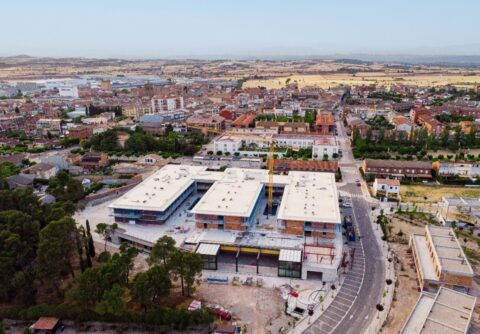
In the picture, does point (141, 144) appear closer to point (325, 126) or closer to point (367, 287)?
point (325, 126)

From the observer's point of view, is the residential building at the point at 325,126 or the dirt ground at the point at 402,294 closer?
the dirt ground at the point at 402,294

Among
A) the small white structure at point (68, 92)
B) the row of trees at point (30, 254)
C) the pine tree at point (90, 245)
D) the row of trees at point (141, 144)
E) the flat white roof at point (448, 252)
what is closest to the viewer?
the row of trees at point (30, 254)

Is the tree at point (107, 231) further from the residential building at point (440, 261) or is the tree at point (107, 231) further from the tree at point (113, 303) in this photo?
the residential building at point (440, 261)

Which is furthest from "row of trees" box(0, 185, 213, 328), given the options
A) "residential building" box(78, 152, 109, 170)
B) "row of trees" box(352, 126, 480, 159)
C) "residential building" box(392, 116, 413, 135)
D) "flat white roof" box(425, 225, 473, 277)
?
"residential building" box(392, 116, 413, 135)

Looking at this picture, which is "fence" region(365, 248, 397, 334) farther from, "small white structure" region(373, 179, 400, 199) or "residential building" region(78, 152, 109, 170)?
"residential building" region(78, 152, 109, 170)

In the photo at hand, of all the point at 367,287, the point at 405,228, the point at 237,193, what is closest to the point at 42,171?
the point at 237,193

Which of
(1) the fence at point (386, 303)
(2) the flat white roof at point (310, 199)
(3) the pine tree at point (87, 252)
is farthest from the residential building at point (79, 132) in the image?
(1) the fence at point (386, 303)

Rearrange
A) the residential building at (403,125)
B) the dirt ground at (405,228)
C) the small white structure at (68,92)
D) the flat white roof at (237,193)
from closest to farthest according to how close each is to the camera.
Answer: the flat white roof at (237,193)
the dirt ground at (405,228)
the residential building at (403,125)
the small white structure at (68,92)
